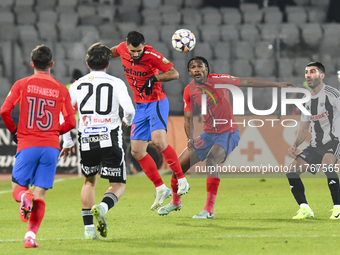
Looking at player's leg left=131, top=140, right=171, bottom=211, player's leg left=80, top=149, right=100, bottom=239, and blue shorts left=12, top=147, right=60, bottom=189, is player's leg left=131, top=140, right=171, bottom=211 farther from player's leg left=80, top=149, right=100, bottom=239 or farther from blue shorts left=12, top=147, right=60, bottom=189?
blue shorts left=12, top=147, right=60, bottom=189

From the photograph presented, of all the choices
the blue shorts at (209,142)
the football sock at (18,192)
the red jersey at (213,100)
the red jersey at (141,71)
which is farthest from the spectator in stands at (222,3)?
the football sock at (18,192)

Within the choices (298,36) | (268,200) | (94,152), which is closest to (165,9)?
(298,36)

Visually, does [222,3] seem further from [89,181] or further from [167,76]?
[89,181]

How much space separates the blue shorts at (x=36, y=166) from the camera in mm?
4586

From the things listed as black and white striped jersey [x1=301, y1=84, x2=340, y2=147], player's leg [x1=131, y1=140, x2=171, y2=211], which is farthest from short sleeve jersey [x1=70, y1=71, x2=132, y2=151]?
black and white striped jersey [x1=301, y1=84, x2=340, y2=147]

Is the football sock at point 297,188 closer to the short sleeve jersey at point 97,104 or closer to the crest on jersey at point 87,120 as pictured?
the short sleeve jersey at point 97,104

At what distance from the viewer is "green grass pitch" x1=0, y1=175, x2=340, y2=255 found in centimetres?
454

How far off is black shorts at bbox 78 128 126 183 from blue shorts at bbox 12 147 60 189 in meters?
0.40

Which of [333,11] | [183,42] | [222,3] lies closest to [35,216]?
[183,42]

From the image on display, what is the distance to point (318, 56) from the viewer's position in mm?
16203

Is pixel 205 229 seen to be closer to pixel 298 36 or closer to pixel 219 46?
pixel 219 46

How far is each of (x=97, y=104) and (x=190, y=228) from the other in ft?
5.81

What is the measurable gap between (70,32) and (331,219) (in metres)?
13.4

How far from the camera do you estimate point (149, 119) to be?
6840 mm
